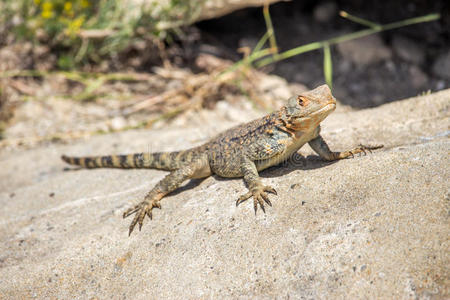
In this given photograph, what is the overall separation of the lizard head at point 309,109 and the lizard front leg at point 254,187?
526mm

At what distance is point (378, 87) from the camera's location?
729 centimetres

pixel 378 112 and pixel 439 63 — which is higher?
pixel 378 112

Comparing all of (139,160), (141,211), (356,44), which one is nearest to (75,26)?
(139,160)

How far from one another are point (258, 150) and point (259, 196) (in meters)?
0.52

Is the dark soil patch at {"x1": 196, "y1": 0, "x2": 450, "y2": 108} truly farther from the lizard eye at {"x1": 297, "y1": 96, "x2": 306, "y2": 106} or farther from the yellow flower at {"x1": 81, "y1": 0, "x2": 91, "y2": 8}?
the lizard eye at {"x1": 297, "y1": 96, "x2": 306, "y2": 106}

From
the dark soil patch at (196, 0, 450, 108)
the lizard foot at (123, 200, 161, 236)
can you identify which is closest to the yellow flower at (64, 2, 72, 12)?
the dark soil patch at (196, 0, 450, 108)

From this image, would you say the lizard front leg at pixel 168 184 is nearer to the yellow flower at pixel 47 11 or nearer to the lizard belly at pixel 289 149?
the lizard belly at pixel 289 149

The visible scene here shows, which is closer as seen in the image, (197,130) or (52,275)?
(52,275)

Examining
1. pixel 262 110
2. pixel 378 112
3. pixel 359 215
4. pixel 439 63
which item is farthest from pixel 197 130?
pixel 439 63

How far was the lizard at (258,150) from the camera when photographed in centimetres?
340

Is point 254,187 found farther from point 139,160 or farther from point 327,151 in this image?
point 139,160

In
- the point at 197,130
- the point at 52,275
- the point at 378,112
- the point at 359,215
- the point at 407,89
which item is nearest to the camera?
the point at 359,215

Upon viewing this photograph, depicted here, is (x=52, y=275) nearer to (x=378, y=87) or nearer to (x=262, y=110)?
(x=262, y=110)

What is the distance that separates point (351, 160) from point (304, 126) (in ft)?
1.74
